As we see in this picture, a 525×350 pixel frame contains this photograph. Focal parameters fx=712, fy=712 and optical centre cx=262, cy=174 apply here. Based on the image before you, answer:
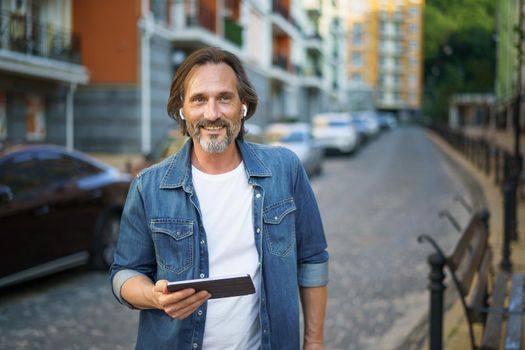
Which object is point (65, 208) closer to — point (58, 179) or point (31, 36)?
point (58, 179)

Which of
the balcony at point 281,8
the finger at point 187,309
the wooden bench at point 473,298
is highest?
the balcony at point 281,8

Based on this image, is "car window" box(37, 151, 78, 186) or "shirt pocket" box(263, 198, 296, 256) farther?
"car window" box(37, 151, 78, 186)

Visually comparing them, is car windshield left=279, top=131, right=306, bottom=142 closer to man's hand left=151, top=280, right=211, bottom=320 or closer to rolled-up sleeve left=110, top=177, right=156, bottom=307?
rolled-up sleeve left=110, top=177, right=156, bottom=307

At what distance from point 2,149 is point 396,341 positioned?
15.1ft

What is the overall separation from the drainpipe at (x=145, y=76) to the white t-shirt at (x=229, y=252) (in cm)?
2174

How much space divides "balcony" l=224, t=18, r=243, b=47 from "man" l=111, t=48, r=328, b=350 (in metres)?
29.8

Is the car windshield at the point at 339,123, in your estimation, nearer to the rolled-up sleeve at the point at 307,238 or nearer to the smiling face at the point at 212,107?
the rolled-up sleeve at the point at 307,238

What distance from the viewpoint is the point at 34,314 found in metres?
6.61

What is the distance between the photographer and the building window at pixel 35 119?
22.7 meters

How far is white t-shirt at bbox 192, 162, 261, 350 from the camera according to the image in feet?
8.14

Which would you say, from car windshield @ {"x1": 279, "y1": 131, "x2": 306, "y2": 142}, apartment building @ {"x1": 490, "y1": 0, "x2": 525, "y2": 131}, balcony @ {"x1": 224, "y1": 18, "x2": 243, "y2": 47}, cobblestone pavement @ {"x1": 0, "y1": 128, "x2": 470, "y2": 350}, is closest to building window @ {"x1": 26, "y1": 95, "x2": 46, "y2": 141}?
car windshield @ {"x1": 279, "y1": 131, "x2": 306, "y2": 142}

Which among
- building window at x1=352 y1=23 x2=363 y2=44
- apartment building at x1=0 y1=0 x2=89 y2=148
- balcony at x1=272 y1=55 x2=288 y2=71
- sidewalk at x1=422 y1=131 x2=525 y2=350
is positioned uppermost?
building window at x1=352 y1=23 x2=363 y2=44

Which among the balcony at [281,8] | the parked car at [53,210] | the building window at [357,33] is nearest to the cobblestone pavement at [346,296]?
the parked car at [53,210]

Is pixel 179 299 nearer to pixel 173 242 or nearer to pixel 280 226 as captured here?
pixel 173 242
